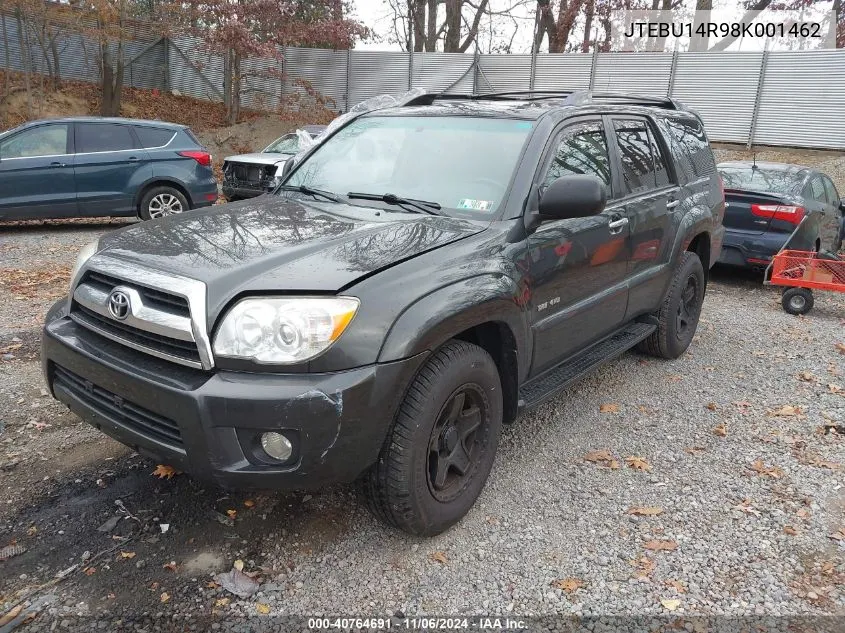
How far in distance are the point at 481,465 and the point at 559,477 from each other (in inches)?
24.6

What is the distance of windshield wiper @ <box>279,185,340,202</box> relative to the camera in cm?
359

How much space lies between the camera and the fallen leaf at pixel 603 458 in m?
3.62

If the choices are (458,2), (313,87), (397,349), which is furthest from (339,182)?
(458,2)

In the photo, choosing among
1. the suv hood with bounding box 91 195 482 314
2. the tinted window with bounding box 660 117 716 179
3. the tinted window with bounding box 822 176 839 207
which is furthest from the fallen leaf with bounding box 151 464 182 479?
the tinted window with bounding box 822 176 839 207

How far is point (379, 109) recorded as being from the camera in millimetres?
4223

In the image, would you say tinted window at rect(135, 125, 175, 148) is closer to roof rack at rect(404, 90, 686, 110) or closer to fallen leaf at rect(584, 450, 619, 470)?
roof rack at rect(404, 90, 686, 110)

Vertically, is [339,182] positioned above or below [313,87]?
below

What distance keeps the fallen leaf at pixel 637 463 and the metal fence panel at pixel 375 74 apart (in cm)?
1892

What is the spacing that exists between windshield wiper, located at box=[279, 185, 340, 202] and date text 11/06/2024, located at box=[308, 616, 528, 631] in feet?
6.99

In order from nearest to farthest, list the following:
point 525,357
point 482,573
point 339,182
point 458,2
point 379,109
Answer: point 482,573
point 525,357
point 339,182
point 379,109
point 458,2

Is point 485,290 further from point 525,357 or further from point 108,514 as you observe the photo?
point 108,514

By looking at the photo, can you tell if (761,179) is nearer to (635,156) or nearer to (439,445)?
(635,156)

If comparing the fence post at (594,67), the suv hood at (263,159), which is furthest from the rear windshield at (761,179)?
the fence post at (594,67)

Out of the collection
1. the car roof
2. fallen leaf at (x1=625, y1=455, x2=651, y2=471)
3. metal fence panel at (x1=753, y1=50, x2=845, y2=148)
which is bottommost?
fallen leaf at (x1=625, y1=455, x2=651, y2=471)
